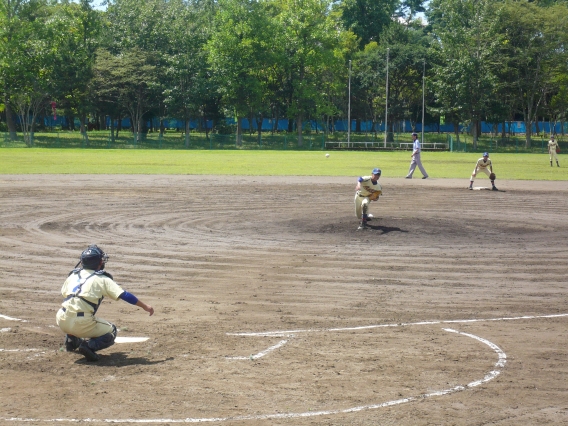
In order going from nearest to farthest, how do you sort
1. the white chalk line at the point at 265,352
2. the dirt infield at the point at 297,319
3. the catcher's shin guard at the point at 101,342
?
the dirt infield at the point at 297,319, the catcher's shin guard at the point at 101,342, the white chalk line at the point at 265,352

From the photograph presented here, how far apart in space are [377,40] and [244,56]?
38.7 meters

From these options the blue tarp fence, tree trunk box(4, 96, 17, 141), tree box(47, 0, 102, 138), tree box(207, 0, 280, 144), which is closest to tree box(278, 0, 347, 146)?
tree box(207, 0, 280, 144)

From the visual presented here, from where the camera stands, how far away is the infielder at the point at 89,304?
929 centimetres

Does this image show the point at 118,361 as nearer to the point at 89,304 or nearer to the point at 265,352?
the point at 89,304

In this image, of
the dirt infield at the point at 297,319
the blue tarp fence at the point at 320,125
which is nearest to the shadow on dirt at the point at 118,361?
the dirt infield at the point at 297,319

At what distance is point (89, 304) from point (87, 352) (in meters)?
0.60

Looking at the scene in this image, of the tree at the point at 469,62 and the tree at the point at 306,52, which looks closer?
the tree at the point at 469,62

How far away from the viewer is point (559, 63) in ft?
283

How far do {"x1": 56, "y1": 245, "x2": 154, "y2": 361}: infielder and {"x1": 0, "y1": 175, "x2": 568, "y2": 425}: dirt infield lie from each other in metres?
0.26

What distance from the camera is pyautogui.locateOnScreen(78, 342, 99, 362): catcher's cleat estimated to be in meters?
9.27

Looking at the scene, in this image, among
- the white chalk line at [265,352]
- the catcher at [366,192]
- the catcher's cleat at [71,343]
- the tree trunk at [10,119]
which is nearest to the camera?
the white chalk line at [265,352]

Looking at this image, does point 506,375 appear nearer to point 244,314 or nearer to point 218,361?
point 218,361

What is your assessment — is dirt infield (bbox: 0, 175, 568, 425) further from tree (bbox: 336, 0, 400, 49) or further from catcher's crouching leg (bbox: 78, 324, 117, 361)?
tree (bbox: 336, 0, 400, 49)

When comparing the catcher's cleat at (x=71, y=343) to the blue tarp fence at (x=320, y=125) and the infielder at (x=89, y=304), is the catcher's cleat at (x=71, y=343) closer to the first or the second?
the infielder at (x=89, y=304)
